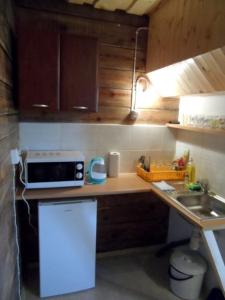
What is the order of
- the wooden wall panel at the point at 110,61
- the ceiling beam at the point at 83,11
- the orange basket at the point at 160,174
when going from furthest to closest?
the orange basket at the point at 160,174
the wooden wall panel at the point at 110,61
the ceiling beam at the point at 83,11

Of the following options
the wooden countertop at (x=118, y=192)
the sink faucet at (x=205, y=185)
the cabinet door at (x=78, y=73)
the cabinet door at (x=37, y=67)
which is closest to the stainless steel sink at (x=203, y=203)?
the sink faucet at (x=205, y=185)

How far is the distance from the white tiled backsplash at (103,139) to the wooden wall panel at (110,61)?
8cm

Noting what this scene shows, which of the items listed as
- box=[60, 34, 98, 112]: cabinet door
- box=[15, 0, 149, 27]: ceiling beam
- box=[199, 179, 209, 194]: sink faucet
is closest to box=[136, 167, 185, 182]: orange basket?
box=[199, 179, 209, 194]: sink faucet

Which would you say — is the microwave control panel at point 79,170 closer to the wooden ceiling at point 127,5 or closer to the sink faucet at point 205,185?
the sink faucet at point 205,185

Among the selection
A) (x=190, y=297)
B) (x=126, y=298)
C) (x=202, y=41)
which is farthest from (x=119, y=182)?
(x=202, y=41)

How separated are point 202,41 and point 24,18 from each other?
4.55 feet

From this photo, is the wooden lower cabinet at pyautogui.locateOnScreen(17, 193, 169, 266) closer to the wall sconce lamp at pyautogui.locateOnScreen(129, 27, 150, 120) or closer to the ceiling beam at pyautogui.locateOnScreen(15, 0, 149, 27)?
the wall sconce lamp at pyautogui.locateOnScreen(129, 27, 150, 120)

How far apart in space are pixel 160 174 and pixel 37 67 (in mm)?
1368

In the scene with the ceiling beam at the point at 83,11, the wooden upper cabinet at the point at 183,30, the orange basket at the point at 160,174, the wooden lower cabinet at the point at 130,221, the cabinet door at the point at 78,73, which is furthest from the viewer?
the wooden lower cabinet at the point at 130,221

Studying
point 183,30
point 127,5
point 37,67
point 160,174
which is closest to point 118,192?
point 160,174

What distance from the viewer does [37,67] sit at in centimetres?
171

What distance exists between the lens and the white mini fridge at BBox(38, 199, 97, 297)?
5.93 ft

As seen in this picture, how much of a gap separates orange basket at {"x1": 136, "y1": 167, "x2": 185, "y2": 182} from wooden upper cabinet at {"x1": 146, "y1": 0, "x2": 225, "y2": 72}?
0.93 m

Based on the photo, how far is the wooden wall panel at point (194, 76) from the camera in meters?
1.52
